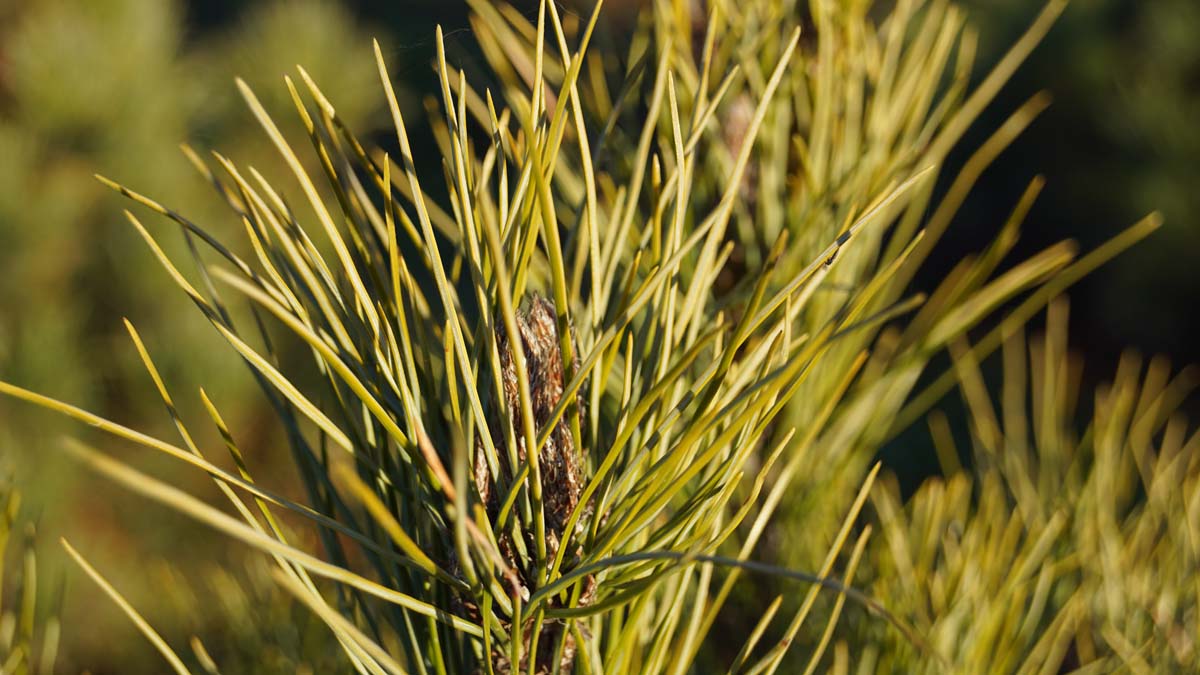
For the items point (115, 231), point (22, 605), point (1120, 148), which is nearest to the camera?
point (22, 605)

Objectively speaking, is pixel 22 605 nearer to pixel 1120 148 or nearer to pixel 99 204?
pixel 99 204

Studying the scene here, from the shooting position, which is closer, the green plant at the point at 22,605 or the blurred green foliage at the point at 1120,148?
the green plant at the point at 22,605

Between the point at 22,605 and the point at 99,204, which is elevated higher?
the point at 99,204

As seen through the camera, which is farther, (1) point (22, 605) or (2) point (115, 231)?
(2) point (115, 231)

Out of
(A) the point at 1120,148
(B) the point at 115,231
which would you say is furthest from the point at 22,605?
(A) the point at 1120,148

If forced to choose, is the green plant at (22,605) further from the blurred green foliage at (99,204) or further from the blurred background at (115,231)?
the blurred green foliage at (99,204)

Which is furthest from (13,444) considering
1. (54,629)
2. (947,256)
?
(947,256)

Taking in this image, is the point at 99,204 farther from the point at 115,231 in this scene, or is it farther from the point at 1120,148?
the point at 1120,148

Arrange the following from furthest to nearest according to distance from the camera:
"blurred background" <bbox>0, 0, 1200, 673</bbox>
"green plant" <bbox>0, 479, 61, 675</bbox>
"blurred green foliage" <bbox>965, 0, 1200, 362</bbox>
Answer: "blurred green foliage" <bbox>965, 0, 1200, 362</bbox> < "blurred background" <bbox>0, 0, 1200, 673</bbox> < "green plant" <bbox>0, 479, 61, 675</bbox>

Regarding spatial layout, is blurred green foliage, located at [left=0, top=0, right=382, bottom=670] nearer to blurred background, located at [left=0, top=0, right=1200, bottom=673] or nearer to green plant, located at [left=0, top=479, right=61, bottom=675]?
blurred background, located at [left=0, top=0, right=1200, bottom=673]

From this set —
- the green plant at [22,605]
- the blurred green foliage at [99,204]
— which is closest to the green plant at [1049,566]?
the green plant at [22,605]

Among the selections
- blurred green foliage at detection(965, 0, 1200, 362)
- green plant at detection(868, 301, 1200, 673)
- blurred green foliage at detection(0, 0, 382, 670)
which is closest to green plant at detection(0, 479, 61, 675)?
green plant at detection(868, 301, 1200, 673)

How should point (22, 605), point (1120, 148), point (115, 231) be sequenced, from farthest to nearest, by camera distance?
point (1120, 148)
point (115, 231)
point (22, 605)

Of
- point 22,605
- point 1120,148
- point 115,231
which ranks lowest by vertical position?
point 22,605
